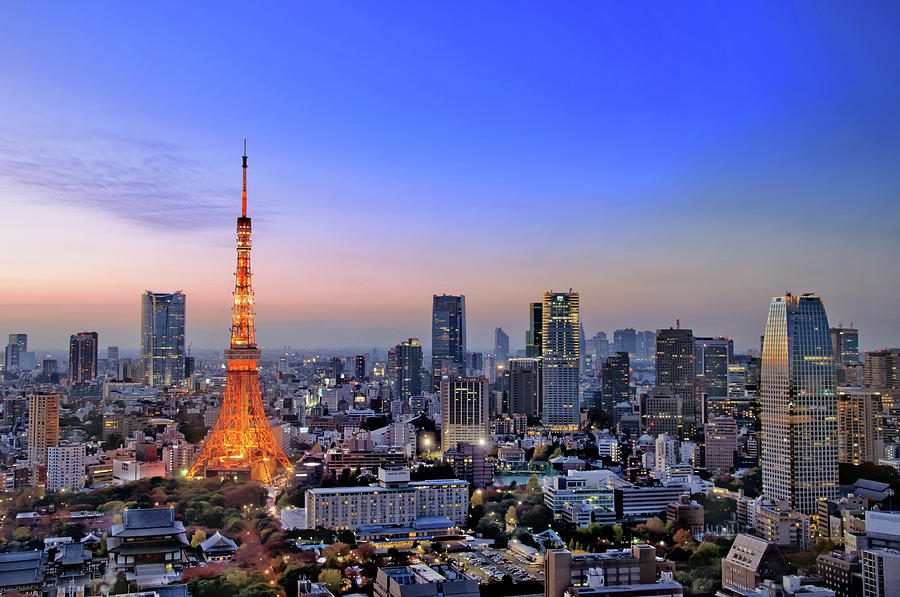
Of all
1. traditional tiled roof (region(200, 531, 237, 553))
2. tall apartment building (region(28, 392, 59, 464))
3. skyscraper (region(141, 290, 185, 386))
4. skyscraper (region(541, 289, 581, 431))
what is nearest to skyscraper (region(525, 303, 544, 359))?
skyscraper (region(541, 289, 581, 431))

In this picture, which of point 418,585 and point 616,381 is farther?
point 616,381

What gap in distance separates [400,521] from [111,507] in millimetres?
4017

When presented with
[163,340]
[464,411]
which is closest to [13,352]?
[163,340]

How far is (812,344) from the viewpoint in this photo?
13.7 metres

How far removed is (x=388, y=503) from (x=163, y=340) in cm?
2310

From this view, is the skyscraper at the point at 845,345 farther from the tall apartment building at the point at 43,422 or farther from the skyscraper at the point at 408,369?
the skyscraper at the point at 408,369

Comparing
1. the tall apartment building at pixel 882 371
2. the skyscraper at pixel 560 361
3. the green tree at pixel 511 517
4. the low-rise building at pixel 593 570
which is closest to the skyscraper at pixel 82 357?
the skyscraper at pixel 560 361

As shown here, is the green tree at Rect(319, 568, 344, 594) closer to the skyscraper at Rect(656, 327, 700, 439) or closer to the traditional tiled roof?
the traditional tiled roof

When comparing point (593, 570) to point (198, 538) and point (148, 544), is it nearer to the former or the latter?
point (148, 544)

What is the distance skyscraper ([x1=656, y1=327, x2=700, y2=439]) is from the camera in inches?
1127

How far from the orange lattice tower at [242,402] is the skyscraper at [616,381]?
59.5 feet

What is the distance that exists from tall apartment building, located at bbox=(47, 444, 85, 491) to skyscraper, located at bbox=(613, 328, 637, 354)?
29.5 metres

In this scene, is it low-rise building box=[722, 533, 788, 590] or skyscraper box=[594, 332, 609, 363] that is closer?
low-rise building box=[722, 533, 788, 590]

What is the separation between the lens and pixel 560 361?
3130 centimetres
